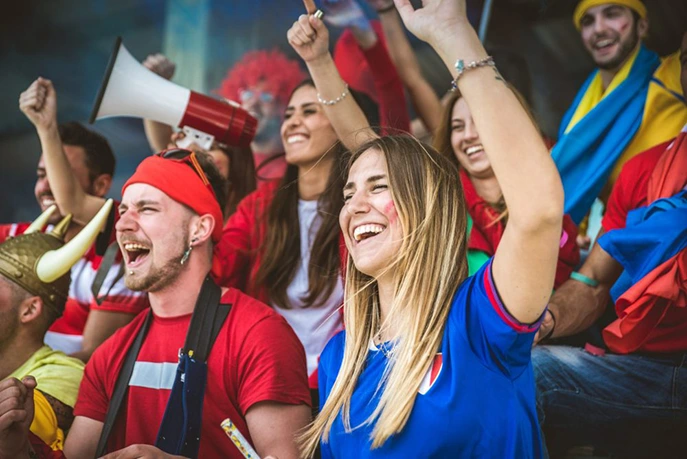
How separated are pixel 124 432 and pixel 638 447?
6.01 ft

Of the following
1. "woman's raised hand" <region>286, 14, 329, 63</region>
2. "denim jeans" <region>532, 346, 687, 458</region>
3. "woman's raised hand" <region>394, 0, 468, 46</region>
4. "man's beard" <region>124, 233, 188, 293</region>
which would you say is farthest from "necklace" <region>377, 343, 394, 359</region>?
"woman's raised hand" <region>286, 14, 329, 63</region>

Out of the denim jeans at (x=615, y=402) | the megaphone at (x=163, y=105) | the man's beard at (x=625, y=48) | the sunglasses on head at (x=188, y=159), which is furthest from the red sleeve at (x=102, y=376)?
the man's beard at (x=625, y=48)

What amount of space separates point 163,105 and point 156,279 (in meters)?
1.02

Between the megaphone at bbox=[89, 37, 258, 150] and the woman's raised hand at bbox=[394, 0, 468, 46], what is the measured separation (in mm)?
1796

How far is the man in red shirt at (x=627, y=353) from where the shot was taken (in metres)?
2.74

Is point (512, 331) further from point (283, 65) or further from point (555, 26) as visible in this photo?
point (283, 65)

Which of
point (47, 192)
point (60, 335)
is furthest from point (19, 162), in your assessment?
point (60, 335)

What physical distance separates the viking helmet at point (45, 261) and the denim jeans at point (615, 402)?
1.84 m

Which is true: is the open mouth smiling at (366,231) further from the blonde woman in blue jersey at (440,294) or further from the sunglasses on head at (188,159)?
the sunglasses on head at (188,159)

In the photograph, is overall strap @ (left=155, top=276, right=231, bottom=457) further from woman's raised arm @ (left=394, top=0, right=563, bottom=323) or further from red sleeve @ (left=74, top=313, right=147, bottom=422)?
woman's raised arm @ (left=394, top=0, right=563, bottom=323)

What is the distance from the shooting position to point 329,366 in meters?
2.38

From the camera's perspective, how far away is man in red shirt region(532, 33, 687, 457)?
274cm

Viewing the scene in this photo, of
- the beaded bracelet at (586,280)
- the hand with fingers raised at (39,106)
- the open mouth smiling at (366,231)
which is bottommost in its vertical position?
the beaded bracelet at (586,280)

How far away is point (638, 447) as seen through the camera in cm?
285
